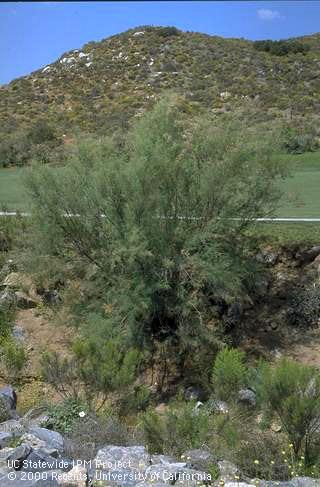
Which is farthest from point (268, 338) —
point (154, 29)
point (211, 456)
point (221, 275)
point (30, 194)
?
point (154, 29)

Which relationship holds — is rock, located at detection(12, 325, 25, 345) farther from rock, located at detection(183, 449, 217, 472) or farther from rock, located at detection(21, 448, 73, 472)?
rock, located at detection(183, 449, 217, 472)

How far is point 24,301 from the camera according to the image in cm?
1566

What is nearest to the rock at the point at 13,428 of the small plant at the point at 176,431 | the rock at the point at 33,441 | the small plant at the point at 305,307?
the rock at the point at 33,441

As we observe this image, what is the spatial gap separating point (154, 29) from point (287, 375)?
203 ft

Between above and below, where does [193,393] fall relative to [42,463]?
below

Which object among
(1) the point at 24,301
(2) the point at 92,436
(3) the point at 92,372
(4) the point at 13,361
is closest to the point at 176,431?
(2) the point at 92,436

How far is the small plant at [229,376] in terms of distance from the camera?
8.27 metres

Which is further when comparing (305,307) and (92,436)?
(305,307)

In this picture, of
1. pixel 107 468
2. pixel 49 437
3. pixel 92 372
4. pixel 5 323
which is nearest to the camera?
pixel 107 468

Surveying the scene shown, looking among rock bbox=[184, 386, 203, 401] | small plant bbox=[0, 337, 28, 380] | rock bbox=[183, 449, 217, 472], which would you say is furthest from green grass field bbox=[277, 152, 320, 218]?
rock bbox=[183, 449, 217, 472]

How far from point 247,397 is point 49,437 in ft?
9.93

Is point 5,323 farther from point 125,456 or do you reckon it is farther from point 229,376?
point 125,456

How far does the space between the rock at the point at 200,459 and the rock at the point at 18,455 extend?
1.44 m

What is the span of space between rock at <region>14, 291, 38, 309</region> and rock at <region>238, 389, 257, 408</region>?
26.2 feet
